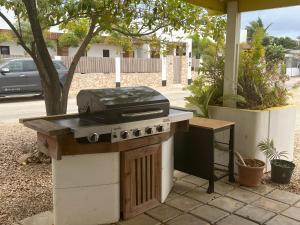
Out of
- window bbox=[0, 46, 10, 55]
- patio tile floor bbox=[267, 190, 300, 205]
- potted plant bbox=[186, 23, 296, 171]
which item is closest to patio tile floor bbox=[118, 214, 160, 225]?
patio tile floor bbox=[267, 190, 300, 205]

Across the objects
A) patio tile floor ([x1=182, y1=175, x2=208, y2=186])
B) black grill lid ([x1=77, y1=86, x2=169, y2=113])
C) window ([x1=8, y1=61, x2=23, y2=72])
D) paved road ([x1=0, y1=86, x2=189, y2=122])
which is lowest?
patio tile floor ([x1=182, y1=175, x2=208, y2=186])

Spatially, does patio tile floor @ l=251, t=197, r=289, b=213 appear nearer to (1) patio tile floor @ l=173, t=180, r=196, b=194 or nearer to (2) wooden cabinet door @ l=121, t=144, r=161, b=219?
(1) patio tile floor @ l=173, t=180, r=196, b=194

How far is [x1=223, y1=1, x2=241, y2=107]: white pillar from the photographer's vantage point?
4.48 m

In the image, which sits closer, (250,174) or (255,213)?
(255,213)

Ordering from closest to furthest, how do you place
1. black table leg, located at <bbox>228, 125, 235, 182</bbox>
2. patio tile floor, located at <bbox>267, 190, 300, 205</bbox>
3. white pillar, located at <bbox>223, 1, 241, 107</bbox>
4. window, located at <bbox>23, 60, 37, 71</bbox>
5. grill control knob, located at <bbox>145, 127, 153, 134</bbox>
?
grill control knob, located at <bbox>145, 127, 153, 134</bbox>
patio tile floor, located at <bbox>267, 190, 300, 205</bbox>
black table leg, located at <bbox>228, 125, 235, 182</bbox>
white pillar, located at <bbox>223, 1, 241, 107</bbox>
window, located at <bbox>23, 60, 37, 71</bbox>

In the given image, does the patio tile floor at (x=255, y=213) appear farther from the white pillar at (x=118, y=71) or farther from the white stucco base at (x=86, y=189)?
the white pillar at (x=118, y=71)

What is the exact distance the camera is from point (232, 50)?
4.51m

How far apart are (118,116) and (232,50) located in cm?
240

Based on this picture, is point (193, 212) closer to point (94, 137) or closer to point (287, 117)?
point (94, 137)

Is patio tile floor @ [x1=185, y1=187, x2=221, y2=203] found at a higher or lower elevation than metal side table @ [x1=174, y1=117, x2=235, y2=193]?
lower

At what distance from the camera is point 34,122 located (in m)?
2.94

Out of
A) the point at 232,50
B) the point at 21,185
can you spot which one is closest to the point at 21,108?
the point at 21,185

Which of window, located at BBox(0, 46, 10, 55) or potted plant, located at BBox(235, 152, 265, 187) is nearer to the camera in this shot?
potted plant, located at BBox(235, 152, 265, 187)

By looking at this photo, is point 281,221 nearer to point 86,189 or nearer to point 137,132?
point 137,132
